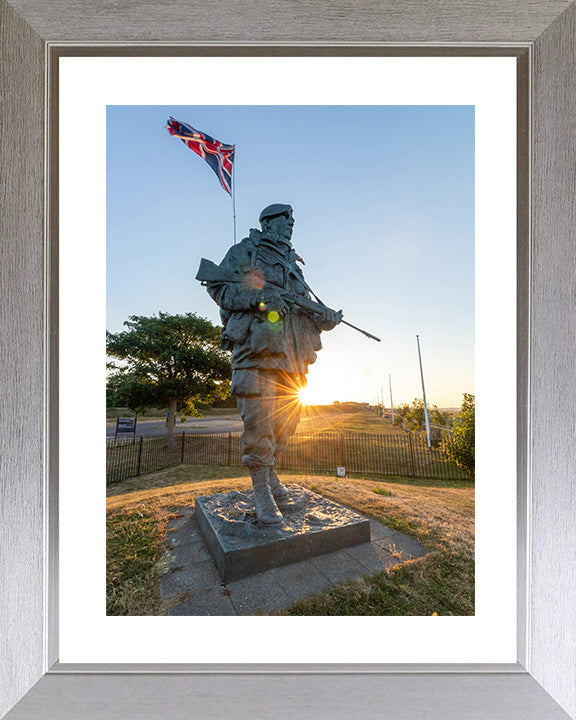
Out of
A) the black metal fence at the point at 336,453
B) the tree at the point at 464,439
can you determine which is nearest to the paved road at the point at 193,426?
the black metal fence at the point at 336,453

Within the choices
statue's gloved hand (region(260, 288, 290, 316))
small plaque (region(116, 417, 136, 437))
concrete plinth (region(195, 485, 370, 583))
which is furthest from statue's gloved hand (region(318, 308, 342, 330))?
small plaque (region(116, 417, 136, 437))

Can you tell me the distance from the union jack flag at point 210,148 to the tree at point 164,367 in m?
3.86

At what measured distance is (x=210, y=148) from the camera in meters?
2.17

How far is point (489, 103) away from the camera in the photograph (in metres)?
1.15

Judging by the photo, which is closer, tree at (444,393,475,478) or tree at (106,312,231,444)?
tree at (444,393,475,478)

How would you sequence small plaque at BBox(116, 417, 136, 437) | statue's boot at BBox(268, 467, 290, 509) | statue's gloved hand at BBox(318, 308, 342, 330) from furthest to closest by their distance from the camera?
small plaque at BBox(116, 417, 136, 437) < statue's boot at BBox(268, 467, 290, 509) < statue's gloved hand at BBox(318, 308, 342, 330)

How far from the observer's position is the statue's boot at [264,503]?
5.68 ft

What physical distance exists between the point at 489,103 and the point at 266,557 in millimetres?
2159

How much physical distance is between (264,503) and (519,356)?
1.43 m

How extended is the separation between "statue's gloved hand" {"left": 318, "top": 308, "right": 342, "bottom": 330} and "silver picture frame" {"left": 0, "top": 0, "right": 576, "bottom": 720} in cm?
96

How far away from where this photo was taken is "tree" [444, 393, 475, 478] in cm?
430

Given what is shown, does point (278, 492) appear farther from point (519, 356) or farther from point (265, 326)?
point (519, 356)

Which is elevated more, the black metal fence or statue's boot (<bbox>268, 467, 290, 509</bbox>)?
statue's boot (<bbox>268, 467, 290, 509</bbox>)

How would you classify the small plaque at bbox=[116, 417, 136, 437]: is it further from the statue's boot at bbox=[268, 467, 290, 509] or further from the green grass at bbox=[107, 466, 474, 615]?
the statue's boot at bbox=[268, 467, 290, 509]
